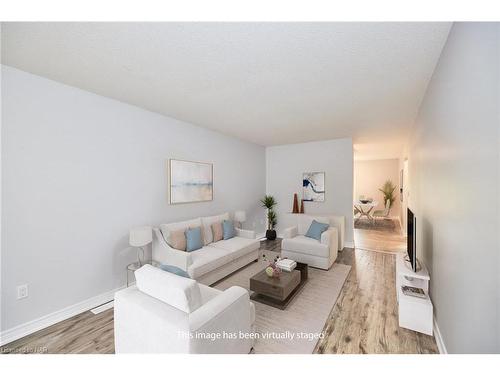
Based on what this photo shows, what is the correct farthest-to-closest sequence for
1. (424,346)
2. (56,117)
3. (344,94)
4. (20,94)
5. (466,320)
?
(344,94), (56,117), (20,94), (424,346), (466,320)

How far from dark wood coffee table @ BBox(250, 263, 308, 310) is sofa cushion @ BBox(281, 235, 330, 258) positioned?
3.20 ft

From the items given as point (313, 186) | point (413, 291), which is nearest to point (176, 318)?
point (413, 291)

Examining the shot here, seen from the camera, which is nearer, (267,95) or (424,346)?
(424,346)

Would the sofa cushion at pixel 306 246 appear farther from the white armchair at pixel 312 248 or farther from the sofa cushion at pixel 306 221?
the sofa cushion at pixel 306 221

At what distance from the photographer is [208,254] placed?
303cm

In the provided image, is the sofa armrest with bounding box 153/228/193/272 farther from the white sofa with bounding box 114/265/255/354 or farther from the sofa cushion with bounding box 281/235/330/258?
the sofa cushion with bounding box 281/235/330/258

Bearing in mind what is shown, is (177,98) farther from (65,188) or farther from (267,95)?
(65,188)

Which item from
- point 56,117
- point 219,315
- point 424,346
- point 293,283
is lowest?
point 424,346

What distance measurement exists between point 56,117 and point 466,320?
393 centimetres

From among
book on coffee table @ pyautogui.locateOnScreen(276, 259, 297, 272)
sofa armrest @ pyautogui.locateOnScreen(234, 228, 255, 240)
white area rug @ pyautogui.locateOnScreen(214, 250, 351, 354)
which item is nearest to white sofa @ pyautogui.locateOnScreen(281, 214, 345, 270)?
white area rug @ pyautogui.locateOnScreen(214, 250, 351, 354)

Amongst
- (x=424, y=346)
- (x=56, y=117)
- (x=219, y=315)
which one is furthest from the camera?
(x=56, y=117)
